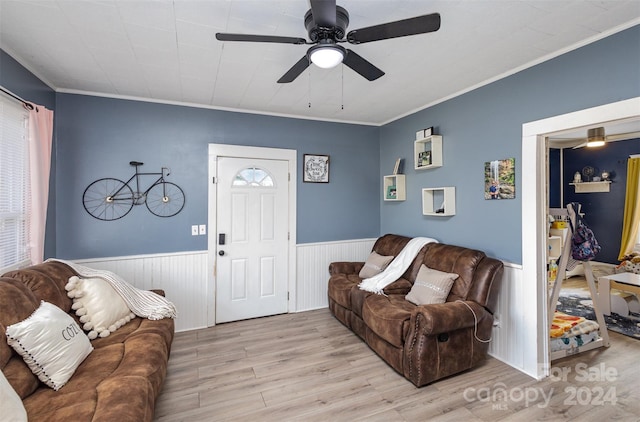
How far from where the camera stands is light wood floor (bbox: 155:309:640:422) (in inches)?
80.0

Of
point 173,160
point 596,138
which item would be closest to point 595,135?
point 596,138

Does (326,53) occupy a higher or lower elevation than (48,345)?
higher

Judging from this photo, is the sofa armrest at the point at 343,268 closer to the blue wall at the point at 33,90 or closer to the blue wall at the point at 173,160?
the blue wall at the point at 173,160

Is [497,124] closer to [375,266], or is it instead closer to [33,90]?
[375,266]

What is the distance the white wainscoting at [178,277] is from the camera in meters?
3.21

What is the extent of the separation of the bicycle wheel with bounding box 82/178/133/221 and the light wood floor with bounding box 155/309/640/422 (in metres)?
1.61

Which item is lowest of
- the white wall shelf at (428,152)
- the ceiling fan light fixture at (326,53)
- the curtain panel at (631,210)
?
the curtain panel at (631,210)

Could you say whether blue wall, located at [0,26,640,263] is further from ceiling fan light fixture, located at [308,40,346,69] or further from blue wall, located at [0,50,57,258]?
ceiling fan light fixture, located at [308,40,346,69]

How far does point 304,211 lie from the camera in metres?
4.00

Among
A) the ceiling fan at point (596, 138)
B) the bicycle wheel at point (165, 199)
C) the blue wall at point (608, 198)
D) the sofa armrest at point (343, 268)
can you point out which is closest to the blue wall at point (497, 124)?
the sofa armrest at point (343, 268)

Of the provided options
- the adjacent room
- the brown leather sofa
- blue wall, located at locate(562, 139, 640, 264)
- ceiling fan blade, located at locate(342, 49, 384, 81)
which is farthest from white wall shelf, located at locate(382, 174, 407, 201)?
blue wall, located at locate(562, 139, 640, 264)

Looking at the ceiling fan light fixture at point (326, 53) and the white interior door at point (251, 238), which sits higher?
the ceiling fan light fixture at point (326, 53)

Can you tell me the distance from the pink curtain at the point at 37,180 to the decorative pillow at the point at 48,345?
2.84 ft

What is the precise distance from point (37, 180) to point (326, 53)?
2.49 m
